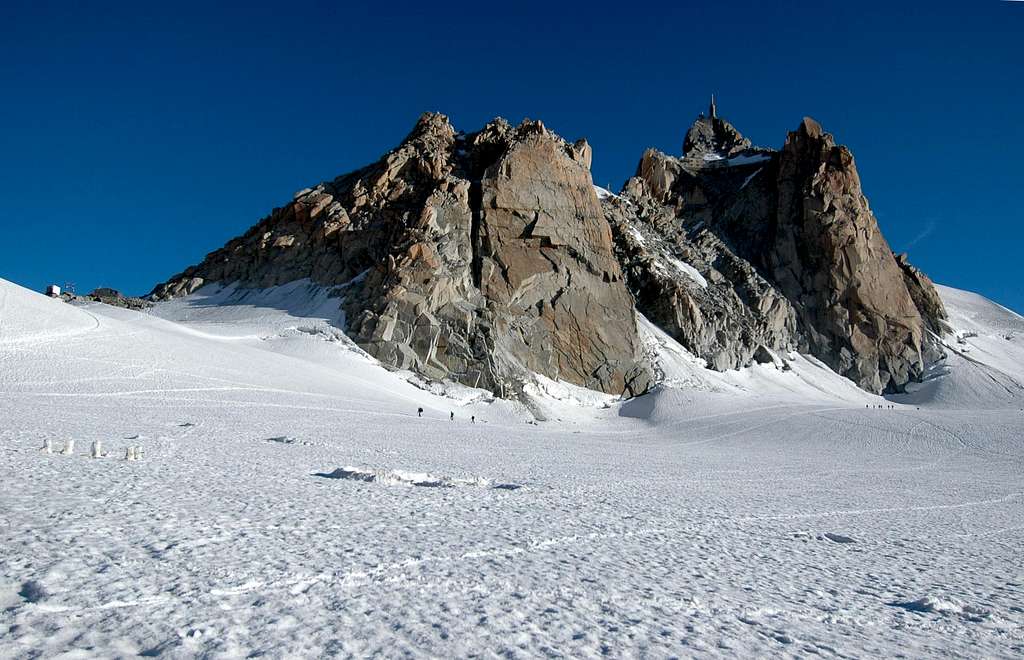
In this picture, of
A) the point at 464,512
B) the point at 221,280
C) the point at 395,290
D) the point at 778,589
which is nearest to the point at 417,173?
the point at 395,290

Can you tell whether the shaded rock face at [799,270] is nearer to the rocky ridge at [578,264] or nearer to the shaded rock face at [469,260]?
the rocky ridge at [578,264]

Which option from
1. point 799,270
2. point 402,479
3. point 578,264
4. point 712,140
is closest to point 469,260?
point 578,264

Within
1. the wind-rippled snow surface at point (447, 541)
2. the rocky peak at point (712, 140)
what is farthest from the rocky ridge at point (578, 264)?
the wind-rippled snow surface at point (447, 541)

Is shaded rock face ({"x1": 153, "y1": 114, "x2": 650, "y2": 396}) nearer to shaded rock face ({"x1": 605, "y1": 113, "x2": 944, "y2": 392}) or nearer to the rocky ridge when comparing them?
the rocky ridge

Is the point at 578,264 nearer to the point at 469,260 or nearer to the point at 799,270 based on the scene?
the point at 469,260

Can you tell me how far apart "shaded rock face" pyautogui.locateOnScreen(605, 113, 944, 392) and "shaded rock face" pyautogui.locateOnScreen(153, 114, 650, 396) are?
11062 millimetres

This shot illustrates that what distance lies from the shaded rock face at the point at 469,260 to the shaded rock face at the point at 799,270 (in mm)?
11062

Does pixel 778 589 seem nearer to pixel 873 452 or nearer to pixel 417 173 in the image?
pixel 873 452

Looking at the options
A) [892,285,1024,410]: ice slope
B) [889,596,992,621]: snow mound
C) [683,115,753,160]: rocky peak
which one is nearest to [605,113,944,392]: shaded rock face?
[892,285,1024,410]: ice slope

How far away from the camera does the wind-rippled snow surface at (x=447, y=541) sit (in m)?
5.21

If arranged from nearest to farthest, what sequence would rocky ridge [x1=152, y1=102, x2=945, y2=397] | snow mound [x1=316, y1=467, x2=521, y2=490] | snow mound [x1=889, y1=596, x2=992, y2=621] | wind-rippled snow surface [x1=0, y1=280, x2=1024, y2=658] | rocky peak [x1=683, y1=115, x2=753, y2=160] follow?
wind-rippled snow surface [x1=0, y1=280, x2=1024, y2=658] → snow mound [x1=889, y1=596, x2=992, y2=621] → snow mound [x1=316, y1=467, x2=521, y2=490] → rocky ridge [x1=152, y1=102, x2=945, y2=397] → rocky peak [x1=683, y1=115, x2=753, y2=160]

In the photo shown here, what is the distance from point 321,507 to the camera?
9.56 meters

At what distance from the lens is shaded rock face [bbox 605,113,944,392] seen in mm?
64875

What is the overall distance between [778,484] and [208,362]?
27.5m
